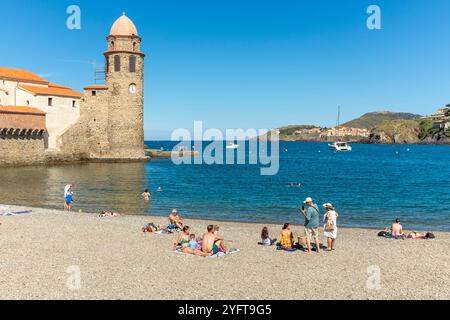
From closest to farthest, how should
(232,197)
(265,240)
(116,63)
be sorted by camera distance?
1. (265,240)
2. (232,197)
3. (116,63)

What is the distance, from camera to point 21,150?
4825 cm

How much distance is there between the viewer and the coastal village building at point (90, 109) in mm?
51250

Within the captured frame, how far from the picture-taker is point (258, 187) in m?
37.6

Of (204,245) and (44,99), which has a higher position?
(44,99)

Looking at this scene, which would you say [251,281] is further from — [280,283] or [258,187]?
[258,187]

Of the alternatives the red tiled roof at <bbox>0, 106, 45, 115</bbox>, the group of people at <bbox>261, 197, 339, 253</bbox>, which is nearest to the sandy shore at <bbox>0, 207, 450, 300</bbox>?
the group of people at <bbox>261, 197, 339, 253</bbox>

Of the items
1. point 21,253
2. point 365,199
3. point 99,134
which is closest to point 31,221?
point 21,253

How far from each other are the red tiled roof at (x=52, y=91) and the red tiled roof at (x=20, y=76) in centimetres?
→ 184

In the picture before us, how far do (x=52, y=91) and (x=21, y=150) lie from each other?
9.75 m

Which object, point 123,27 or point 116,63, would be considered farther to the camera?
point 116,63

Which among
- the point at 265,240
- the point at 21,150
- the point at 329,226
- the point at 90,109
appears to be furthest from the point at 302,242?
the point at 90,109

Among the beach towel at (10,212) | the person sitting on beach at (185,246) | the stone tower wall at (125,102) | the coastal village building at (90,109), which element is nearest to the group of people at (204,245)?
the person sitting on beach at (185,246)

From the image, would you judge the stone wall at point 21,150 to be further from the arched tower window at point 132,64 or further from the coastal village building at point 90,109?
the arched tower window at point 132,64

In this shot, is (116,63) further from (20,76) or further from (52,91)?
(20,76)
